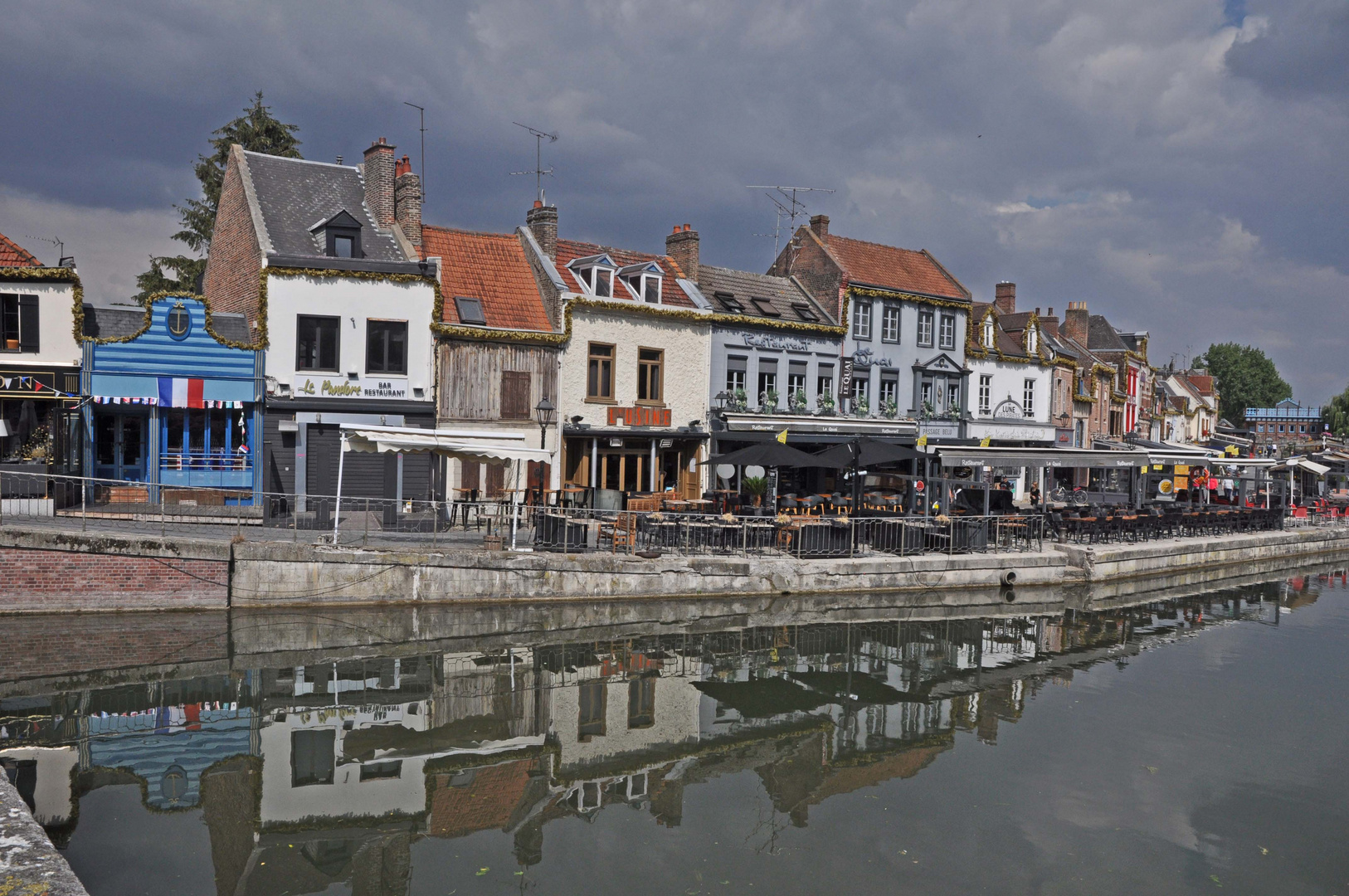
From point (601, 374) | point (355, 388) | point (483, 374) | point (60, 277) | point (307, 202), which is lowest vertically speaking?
point (355, 388)

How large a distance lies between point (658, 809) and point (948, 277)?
1147 inches

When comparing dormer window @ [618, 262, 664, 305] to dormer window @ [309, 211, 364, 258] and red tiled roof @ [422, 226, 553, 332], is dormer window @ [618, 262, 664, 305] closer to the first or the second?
red tiled roof @ [422, 226, 553, 332]

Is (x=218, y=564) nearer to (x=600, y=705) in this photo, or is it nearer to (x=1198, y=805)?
(x=600, y=705)

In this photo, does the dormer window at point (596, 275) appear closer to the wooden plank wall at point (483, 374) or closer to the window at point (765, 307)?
the wooden plank wall at point (483, 374)

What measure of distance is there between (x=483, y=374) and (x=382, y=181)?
6245mm

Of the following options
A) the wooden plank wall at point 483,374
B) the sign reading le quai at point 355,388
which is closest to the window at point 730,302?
the wooden plank wall at point 483,374

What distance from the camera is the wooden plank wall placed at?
2331 cm

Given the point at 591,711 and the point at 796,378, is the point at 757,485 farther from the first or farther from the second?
the point at 591,711

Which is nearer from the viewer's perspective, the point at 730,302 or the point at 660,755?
the point at 660,755

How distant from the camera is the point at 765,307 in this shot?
98.5 feet

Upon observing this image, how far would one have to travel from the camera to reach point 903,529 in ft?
68.9

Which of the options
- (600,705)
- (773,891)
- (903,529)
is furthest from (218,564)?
A: (903,529)

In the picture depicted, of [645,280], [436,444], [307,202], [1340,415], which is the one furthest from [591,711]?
[1340,415]

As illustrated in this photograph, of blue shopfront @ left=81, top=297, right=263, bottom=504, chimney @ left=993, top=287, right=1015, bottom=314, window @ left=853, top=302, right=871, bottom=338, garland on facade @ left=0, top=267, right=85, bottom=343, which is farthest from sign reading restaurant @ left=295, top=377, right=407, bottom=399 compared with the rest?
chimney @ left=993, top=287, right=1015, bottom=314
